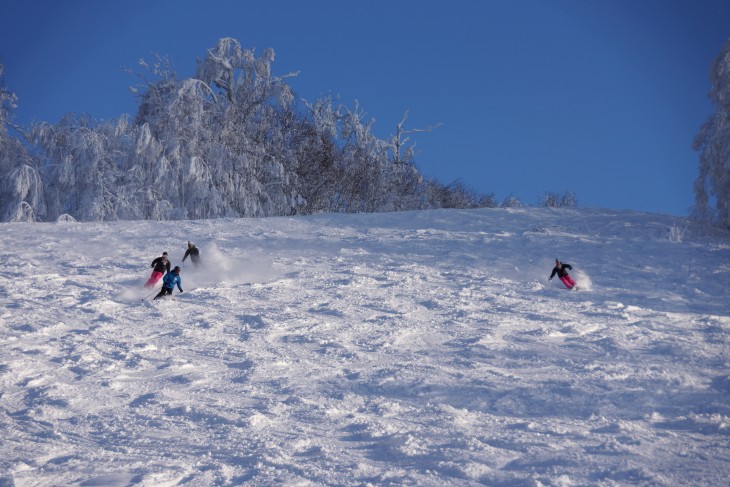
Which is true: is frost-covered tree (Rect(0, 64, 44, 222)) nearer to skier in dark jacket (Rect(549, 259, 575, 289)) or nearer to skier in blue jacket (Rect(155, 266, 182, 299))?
skier in blue jacket (Rect(155, 266, 182, 299))

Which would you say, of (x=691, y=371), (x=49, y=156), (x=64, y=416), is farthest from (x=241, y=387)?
(x=49, y=156)

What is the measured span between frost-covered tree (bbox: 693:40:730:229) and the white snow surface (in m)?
4.35

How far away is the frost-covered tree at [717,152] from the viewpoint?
21312mm

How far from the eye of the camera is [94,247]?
17.6m

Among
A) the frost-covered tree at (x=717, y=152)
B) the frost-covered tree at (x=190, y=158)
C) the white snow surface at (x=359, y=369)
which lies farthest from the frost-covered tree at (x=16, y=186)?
the frost-covered tree at (x=717, y=152)

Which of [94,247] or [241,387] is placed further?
[94,247]

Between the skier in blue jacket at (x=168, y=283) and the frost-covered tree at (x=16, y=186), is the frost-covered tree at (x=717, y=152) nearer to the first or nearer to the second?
the skier in blue jacket at (x=168, y=283)

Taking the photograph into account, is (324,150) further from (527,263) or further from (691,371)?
(691,371)

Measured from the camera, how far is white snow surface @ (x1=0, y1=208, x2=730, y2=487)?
5.56 m

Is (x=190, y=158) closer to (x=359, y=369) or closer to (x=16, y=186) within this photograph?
(x=16, y=186)

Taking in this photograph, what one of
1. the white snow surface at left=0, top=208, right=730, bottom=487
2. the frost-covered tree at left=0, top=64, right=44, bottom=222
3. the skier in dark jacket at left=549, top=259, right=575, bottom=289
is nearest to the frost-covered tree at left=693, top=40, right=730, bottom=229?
the white snow surface at left=0, top=208, right=730, bottom=487

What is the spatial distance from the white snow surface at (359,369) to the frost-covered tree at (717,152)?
14.3 ft

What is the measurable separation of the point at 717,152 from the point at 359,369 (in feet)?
62.4

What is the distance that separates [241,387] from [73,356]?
285cm
